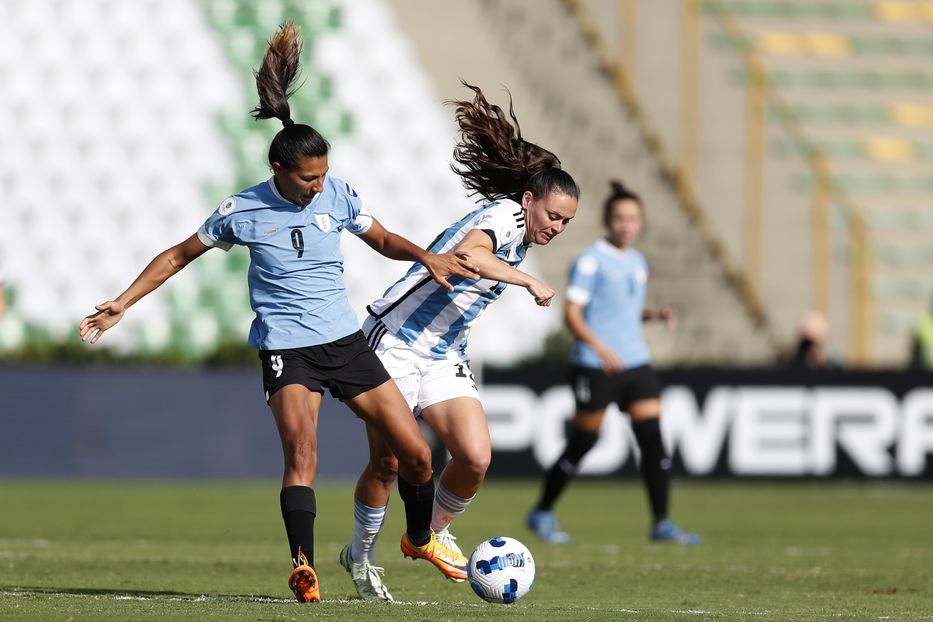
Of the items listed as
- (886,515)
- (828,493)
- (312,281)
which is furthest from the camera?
(828,493)

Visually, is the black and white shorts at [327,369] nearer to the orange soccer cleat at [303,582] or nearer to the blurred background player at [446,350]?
the blurred background player at [446,350]

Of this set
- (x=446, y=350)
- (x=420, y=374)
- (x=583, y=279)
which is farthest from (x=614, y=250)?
(x=420, y=374)

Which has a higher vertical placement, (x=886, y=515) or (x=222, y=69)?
(x=222, y=69)

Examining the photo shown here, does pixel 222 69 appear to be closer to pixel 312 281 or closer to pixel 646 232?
pixel 646 232

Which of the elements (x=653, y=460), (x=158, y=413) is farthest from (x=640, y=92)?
(x=653, y=460)

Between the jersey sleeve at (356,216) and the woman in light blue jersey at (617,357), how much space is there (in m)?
3.64

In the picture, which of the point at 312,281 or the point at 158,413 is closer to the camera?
the point at 312,281

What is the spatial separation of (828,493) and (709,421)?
53.1 inches

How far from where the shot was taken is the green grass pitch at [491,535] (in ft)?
20.7

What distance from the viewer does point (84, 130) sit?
68.8 ft

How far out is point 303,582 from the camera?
6.23 meters

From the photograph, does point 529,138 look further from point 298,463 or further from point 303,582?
point 303,582

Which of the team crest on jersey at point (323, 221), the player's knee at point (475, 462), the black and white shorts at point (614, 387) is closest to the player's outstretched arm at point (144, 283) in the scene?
the team crest on jersey at point (323, 221)

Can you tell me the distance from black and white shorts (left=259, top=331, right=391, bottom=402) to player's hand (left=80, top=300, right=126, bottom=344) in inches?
23.9
